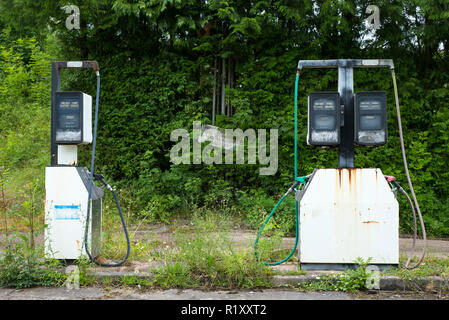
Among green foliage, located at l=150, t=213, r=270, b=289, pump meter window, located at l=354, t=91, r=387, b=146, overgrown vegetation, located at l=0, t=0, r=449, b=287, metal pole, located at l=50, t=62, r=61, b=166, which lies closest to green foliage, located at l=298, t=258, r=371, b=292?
green foliage, located at l=150, t=213, r=270, b=289

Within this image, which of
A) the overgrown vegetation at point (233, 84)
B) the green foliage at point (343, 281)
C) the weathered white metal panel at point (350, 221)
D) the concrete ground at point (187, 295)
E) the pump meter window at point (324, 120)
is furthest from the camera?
the overgrown vegetation at point (233, 84)

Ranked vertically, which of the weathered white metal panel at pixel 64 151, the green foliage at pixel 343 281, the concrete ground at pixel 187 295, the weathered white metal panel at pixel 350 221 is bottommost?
the concrete ground at pixel 187 295

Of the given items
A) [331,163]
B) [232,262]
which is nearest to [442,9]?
[331,163]

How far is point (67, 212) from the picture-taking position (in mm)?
4707

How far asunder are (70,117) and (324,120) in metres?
3.06

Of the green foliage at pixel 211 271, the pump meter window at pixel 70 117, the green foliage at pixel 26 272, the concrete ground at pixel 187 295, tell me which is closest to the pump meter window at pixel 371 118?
the concrete ground at pixel 187 295

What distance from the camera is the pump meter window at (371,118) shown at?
4.62 meters

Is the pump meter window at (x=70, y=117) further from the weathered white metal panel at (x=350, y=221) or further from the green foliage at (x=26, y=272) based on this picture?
the weathered white metal panel at (x=350, y=221)

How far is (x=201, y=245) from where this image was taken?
183 inches

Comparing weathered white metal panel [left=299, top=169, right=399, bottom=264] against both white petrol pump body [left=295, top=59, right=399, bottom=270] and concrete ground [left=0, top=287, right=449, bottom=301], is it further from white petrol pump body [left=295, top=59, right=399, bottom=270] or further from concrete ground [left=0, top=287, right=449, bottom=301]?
concrete ground [left=0, top=287, right=449, bottom=301]

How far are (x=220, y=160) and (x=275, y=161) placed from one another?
1154mm

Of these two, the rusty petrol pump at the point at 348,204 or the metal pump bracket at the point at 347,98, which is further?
the metal pump bracket at the point at 347,98

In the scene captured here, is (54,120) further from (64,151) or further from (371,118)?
(371,118)

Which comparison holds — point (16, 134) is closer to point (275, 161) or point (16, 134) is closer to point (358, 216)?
point (275, 161)
